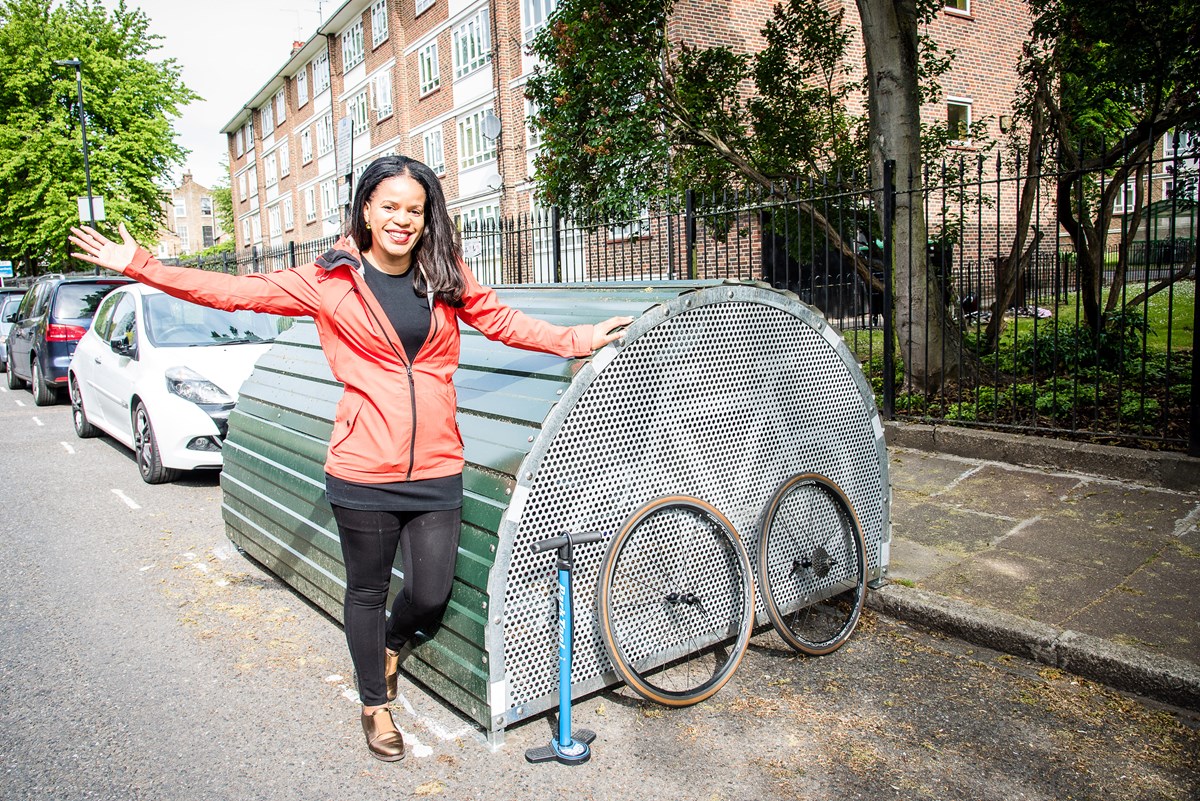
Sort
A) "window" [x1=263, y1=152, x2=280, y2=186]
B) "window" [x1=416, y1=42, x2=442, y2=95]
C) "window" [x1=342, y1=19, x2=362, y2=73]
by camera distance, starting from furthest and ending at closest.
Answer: "window" [x1=263, y1=152, x2=280, y2=186]
"window" [x1=342, y1=19, x2=362, y2=73]
"window" [x1=416, y1=42, x2=442, y2=95]

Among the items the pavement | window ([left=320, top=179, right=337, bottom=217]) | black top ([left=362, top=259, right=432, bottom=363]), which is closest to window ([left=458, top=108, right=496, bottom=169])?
window ([left=320, top=179, right=337, bottom=217])

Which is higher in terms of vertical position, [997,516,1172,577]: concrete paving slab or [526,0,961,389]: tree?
[526,0,961,389]: tree

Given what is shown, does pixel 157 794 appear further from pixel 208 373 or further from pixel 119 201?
pixel 119 201

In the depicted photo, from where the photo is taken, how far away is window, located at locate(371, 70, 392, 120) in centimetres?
3341

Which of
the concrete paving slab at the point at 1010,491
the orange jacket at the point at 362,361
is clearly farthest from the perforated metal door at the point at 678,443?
the concrete paving slab at the point at 1010,491

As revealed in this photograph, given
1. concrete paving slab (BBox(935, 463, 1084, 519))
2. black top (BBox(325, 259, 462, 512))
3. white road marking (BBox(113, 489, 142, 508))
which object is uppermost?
black top (BBox(325, 259, 462, 512))

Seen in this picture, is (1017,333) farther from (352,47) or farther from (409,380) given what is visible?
(352,47)

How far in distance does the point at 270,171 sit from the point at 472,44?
26.2 metres

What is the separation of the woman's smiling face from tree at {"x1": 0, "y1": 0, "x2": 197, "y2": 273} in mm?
34096

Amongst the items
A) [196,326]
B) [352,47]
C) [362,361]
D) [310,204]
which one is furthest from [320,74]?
[362,361]

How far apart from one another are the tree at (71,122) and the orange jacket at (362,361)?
111 ft

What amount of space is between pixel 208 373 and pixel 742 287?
575 cm

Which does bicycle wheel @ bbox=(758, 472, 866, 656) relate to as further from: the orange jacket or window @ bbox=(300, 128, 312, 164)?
window @ bbox=(300, 128, 312, 164)

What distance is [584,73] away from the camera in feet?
35.4
